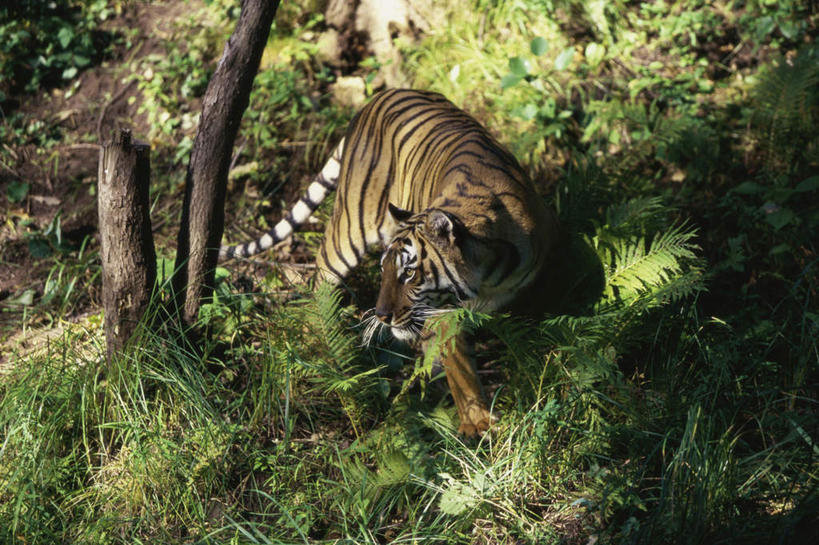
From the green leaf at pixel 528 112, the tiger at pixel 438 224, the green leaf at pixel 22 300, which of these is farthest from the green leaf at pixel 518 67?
the green leaf at pixel 22 300

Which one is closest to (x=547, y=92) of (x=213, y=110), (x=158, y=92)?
(x=213, y=110)

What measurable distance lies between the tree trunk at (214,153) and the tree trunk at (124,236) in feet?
0.66

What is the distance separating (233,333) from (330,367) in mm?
748

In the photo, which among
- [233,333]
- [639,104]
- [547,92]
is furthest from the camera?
[547,92]

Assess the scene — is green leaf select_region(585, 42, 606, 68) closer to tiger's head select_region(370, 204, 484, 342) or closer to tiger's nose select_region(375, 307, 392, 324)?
tiger's head select_region(370, 204, 484, 342)

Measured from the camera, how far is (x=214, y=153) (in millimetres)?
3447

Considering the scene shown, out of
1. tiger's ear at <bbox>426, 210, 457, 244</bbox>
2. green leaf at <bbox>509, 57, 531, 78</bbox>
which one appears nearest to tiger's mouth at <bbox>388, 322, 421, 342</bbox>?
tiger's ear at <bbox>426, 210, 457, 244</bbox>

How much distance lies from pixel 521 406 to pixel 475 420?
318 mm

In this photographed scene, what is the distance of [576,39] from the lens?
5.54 metres

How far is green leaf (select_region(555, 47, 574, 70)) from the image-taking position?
5.08m

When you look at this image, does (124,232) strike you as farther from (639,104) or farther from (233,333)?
(639,104)

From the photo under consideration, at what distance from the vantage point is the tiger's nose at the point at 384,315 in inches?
124

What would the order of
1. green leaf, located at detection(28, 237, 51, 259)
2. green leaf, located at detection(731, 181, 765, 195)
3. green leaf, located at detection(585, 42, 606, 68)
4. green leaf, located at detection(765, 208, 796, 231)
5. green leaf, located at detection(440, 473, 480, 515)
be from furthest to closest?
green leaf, located at detection(585, 42, 606, 68)
green leaf, located at detection(28, 237, 51, 259)
green leaf, located at detection(731, 181, 765, 195)
green leaf, located at detection(765, 208, 796, 231)
green leaf, located at detection(440, 473, 480, 515)

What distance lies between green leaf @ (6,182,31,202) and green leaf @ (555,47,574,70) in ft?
13.1
